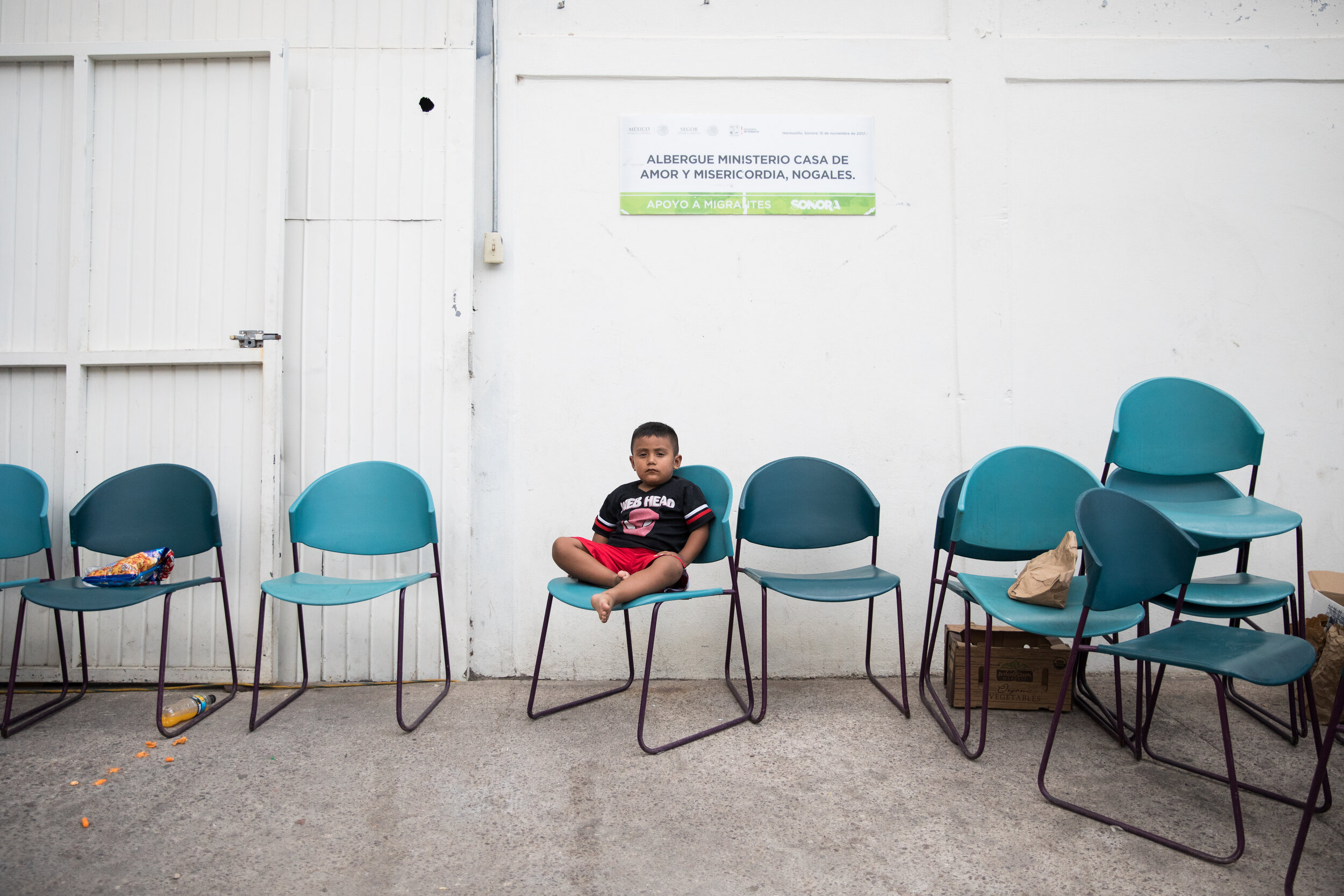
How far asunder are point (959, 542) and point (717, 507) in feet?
3.02

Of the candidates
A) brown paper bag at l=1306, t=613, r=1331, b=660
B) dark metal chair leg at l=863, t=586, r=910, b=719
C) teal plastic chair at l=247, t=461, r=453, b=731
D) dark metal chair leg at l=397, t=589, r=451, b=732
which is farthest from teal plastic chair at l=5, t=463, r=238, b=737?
brown paper bag at l=1306, t=613, r=1331, b=660

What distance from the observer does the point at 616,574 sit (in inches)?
104

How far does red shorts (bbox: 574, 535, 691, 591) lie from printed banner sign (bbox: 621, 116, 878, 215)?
1451 mm

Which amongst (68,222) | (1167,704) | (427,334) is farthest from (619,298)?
(1167,704)

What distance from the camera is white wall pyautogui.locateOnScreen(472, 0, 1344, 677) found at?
316 cm

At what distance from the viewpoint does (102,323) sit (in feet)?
10.1

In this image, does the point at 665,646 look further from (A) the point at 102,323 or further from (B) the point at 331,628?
(A) the point at 102,323

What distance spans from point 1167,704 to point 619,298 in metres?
2.69

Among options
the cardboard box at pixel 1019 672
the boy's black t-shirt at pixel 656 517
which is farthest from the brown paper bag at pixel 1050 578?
the boy's black t-shirt at pixel 656 517

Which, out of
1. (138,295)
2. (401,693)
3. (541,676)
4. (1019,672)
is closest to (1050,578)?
(1019,672)

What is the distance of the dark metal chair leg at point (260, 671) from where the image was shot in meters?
2.55

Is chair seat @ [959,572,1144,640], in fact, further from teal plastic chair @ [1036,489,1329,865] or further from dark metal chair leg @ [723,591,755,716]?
dark metal chair leg @ [723,591,755,716]

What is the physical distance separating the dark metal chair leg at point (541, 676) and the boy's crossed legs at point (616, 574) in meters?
0.12

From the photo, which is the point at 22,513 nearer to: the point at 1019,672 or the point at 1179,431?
the point at 1019,672
